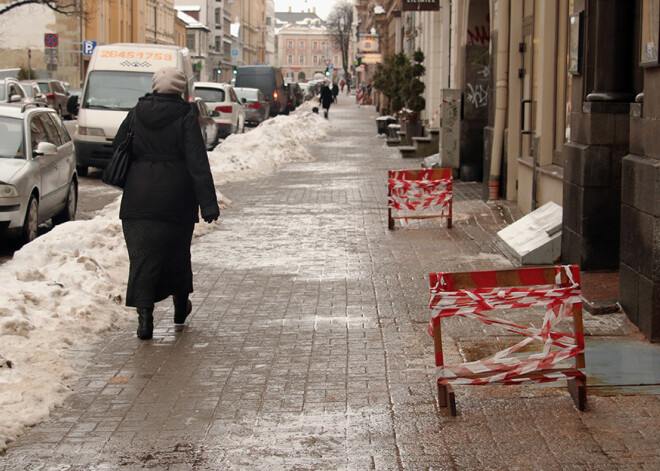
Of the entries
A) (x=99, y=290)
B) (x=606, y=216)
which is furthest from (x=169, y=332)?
(x=606, y=216)

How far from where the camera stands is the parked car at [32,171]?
1124cm

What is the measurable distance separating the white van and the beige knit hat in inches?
508

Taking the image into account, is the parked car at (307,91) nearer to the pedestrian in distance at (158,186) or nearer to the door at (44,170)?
the door at (44,170)

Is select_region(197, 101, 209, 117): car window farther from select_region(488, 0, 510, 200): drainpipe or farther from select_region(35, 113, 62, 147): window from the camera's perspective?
select_region(488, 0, 510, 200): drainpipe

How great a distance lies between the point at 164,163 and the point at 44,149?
216 inches

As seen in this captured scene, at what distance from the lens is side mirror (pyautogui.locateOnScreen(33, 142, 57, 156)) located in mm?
12150

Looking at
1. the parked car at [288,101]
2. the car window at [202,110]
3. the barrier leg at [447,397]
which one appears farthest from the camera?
the parked car at [288,101]

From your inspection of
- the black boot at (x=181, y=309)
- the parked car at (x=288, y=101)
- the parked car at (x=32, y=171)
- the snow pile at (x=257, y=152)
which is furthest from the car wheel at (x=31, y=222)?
the parked car at (x=288, y=101)

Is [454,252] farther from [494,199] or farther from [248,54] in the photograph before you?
[248,54]

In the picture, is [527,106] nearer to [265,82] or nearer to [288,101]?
[265,82]

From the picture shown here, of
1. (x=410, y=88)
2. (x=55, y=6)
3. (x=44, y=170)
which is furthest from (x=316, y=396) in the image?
(x=55, y=6)

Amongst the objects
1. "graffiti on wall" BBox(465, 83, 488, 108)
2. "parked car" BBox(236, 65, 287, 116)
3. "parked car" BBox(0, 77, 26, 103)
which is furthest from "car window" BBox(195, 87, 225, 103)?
"parked car" BBox(236, 65, 287, 116)

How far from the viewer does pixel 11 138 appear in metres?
12.4

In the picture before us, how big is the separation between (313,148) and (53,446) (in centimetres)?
2473
